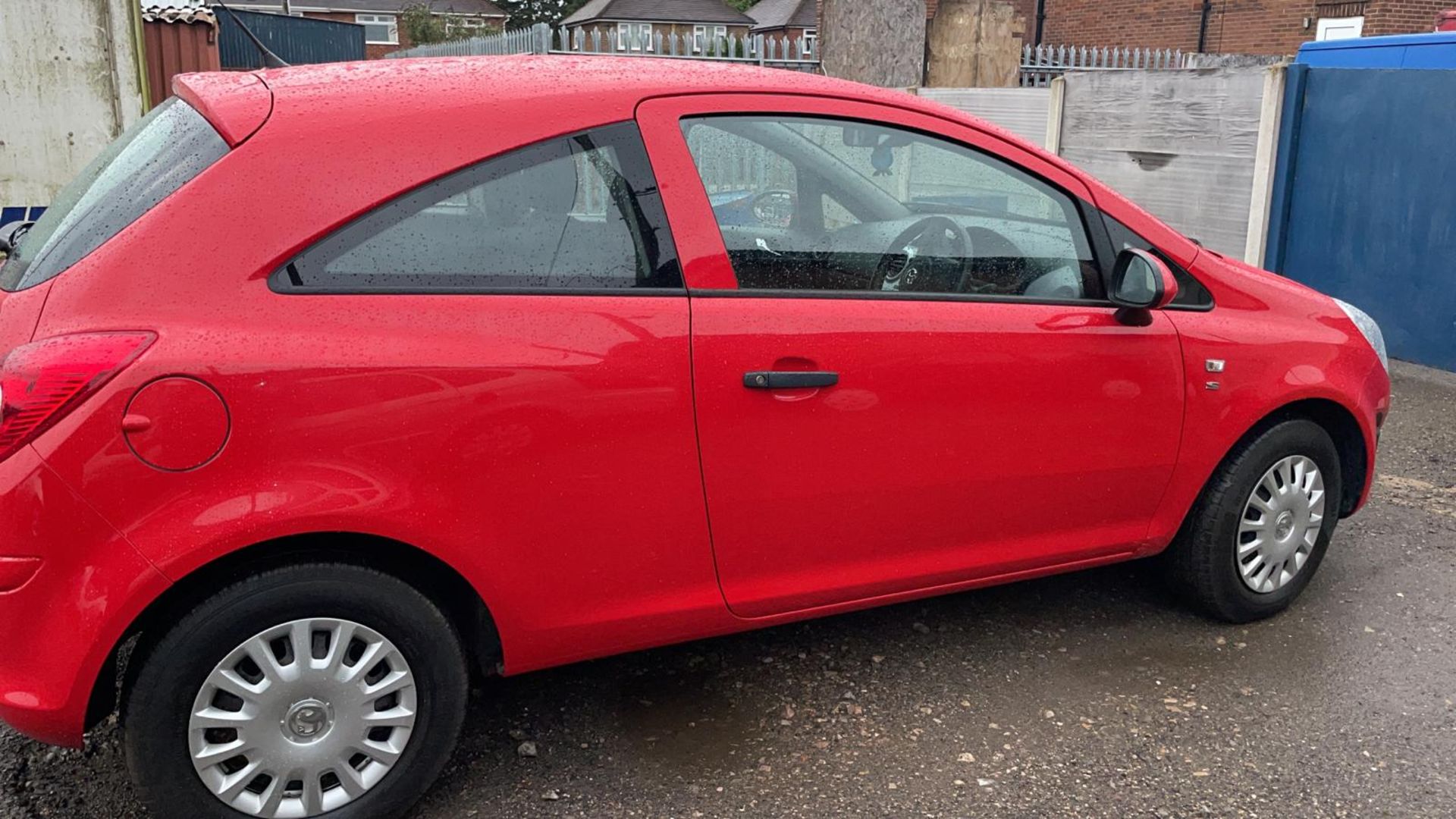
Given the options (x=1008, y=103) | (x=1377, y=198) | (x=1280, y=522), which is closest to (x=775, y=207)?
(x=1280, y=522)

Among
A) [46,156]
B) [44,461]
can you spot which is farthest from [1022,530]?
[46,156]

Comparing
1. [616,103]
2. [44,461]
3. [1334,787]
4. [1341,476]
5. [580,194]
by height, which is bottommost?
[1334,787]

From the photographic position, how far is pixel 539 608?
9.18ft

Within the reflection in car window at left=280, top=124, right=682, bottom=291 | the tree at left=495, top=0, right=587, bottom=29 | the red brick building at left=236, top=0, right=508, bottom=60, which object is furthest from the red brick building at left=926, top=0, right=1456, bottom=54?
the tree at left=495, top=0, right=587, bottom=29

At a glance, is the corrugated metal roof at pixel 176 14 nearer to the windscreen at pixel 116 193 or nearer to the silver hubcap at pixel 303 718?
the windscreen at pixel 116 193

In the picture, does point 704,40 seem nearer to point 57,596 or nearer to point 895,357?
point 895,357

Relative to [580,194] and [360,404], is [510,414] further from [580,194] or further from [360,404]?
[580,194]

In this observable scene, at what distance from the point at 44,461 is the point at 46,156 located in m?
6.75

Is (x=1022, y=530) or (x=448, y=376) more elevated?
(x=448, y=376)

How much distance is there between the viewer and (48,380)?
2.28 meters

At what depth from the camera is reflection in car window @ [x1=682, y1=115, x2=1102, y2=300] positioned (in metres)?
2.96

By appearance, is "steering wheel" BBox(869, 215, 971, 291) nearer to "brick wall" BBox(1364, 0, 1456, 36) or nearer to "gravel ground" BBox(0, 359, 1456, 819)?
"gravel ground" BBox(0, 359, 1456, 819)

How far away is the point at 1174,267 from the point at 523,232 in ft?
6.33

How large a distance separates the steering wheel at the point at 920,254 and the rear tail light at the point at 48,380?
1762 mm
